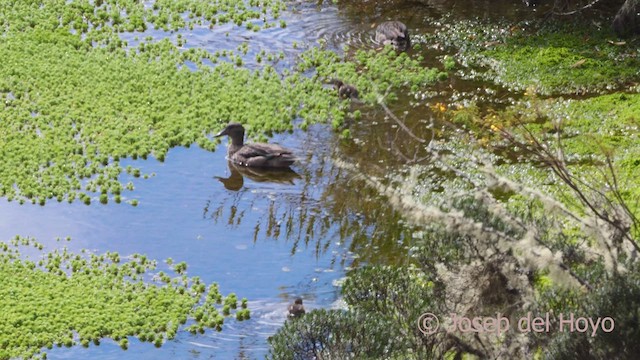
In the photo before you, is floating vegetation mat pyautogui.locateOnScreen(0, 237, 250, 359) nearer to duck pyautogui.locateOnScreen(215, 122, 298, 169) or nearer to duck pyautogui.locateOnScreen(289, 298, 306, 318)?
duck pyautogui.locateOnScreen(289, 298, 306, 318)

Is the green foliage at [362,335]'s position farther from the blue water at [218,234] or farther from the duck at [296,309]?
the blue water at [218,234]

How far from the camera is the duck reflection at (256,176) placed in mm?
15195

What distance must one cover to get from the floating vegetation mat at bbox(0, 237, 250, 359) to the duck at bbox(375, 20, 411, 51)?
636cm

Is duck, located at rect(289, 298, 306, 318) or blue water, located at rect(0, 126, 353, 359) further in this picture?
blue water, located at rect(0, 126, 353, 359)

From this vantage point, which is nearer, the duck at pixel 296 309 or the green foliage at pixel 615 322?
the green foliage at pixel 615 322

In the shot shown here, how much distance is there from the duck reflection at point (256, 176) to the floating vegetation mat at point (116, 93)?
73 cm

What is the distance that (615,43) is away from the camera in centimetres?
1830

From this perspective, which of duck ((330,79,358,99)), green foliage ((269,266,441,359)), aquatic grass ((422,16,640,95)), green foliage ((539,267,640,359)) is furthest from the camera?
aquatic grass ((422,16,640,95))

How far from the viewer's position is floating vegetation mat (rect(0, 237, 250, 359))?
38.9ft

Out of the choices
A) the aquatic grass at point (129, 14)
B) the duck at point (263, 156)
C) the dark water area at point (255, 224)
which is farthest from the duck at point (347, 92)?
the aquatic grass at point (129, 14)

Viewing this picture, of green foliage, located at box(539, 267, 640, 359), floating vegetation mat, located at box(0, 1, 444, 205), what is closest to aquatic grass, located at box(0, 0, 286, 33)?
floating vegetation mat, located at box(0, 1, 444, 205)

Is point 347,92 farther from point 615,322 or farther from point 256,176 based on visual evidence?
point 615,322

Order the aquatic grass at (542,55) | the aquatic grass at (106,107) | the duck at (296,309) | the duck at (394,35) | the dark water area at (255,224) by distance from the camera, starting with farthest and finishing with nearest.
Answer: the duck at (394,35) → the aquatic grass at (542,55) → the aquatic grass at (106,107) → the dark water area at (255,224) → the duck at (296,309)

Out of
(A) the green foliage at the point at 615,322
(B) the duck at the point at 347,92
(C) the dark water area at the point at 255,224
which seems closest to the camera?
(A) the green foliage at the point at 615,322
